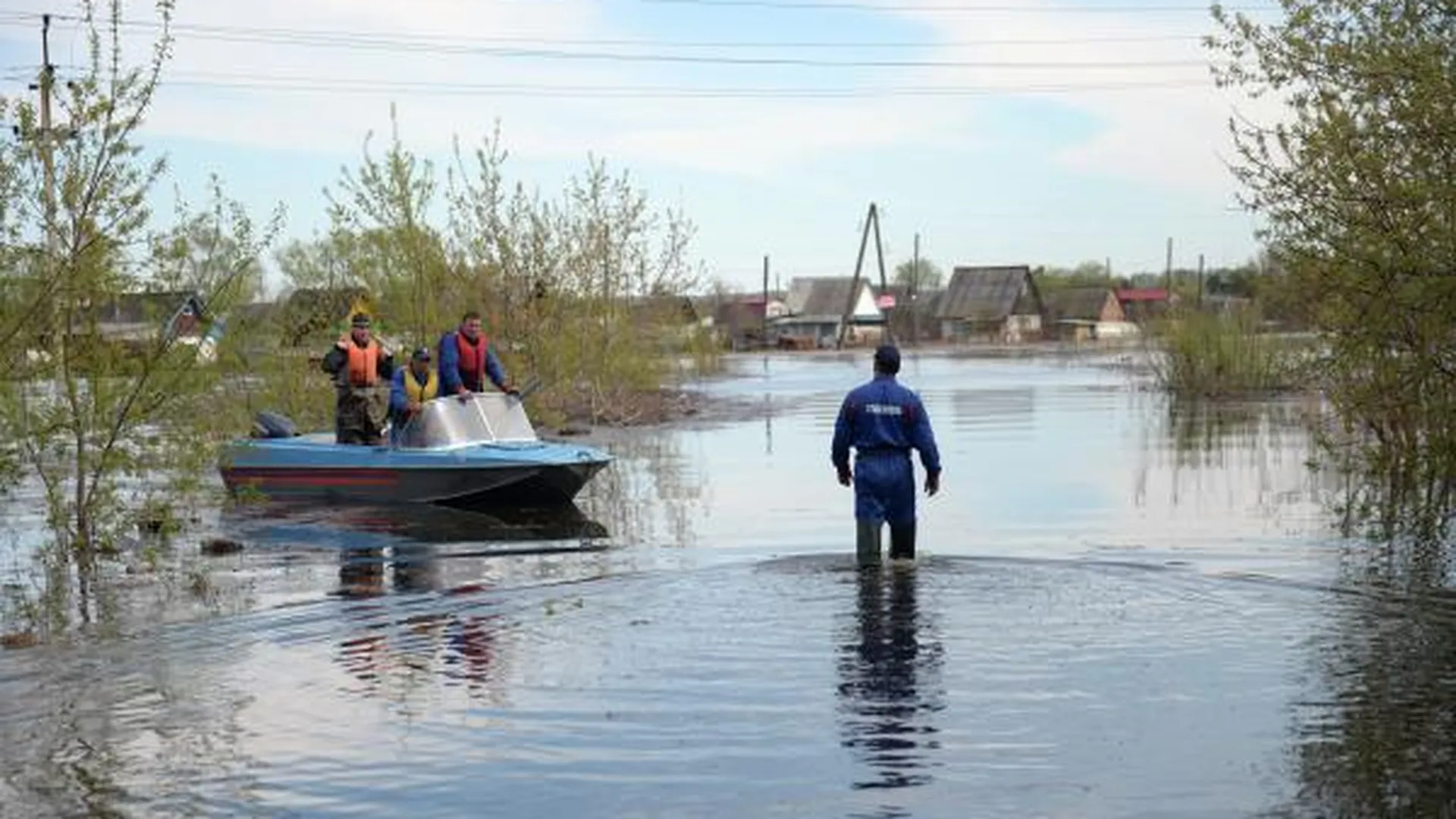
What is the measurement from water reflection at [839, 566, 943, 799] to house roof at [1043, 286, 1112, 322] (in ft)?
405

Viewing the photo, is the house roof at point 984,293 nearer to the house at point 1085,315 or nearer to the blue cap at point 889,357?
the house at point 1085,315

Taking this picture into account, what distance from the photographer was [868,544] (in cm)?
1315

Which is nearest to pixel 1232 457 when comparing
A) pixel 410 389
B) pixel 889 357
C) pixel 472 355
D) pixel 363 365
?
pixel 472 355

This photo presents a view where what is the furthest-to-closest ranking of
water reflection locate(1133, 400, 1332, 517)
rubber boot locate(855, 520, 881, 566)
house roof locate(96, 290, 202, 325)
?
water reflection locate(1133, 400, 1332, 517) → house roof locate(96, 290, 202, 325) → rubber boot locate(855, 520, 881, 566)

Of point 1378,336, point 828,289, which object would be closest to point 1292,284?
point 1378,336

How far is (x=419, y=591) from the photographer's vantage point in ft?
43.6

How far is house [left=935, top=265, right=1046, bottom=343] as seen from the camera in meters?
127

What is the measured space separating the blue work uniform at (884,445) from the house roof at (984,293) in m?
115

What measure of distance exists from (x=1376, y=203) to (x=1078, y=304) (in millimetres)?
121840

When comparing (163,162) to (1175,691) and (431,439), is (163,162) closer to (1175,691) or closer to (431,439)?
(431,439)

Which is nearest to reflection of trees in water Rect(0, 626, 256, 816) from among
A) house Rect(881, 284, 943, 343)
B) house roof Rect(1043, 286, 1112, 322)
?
house Rect(881, 284, 943, 343)

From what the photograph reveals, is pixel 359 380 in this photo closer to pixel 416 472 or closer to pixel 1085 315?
pixel 416 472

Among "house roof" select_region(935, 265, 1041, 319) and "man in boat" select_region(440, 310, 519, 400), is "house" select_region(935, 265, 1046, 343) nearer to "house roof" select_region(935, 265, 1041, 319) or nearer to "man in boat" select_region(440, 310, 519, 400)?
"house roof" select_region(935, 265, 1041, 319)

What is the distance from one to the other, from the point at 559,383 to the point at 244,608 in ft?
72.9
